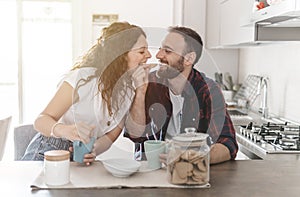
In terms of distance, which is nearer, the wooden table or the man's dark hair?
the wooden table

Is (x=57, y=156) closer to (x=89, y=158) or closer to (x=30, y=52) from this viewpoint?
(x=89, y=158)

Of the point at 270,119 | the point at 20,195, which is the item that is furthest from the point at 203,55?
the point at 270,119

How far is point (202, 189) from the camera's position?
1205mm

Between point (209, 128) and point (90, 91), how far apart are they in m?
0.47

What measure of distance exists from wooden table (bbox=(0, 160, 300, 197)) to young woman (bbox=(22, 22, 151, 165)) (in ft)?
0.60

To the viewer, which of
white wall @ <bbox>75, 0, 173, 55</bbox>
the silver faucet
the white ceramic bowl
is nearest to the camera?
the white ceramic bowl

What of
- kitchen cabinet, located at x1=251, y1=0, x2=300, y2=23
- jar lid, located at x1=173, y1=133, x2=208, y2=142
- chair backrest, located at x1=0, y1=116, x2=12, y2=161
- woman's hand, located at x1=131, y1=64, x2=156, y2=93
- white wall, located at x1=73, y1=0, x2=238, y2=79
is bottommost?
chair backrest, located at x1=0, y1=116, x2=12, y2=161

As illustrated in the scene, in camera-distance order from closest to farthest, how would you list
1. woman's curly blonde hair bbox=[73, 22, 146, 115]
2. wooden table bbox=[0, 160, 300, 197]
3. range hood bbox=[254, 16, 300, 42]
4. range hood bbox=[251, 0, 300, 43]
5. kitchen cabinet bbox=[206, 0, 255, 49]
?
1. wooden table bbox=[0, 160, 300, 197]
2. woman's curly blonde hair bbox=[73, 22, 146, 115]
3. range hood bbox=[251, 0, 300, 43]
4. range hood bbox=[254, 16, 300, 42]
5. kitchen cabinet bbox=[206, 0, 255, 49]

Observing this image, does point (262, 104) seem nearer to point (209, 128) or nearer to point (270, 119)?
point (270, 119)

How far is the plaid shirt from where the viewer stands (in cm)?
154

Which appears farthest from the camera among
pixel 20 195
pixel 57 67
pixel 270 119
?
pixel 57 67

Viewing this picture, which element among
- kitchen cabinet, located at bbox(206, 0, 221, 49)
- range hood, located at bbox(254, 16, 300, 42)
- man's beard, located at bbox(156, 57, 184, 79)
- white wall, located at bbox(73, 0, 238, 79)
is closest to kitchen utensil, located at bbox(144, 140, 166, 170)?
man's beard, located at bbox(156, 57, 184, 79)

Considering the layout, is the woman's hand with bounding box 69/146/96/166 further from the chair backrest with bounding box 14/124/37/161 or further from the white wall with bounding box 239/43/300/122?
the white wall with bounding box 239/43/300/122

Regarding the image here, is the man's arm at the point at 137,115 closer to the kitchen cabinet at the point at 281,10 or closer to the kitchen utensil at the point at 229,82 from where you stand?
the kitchen cabinet at the point at 281,10
